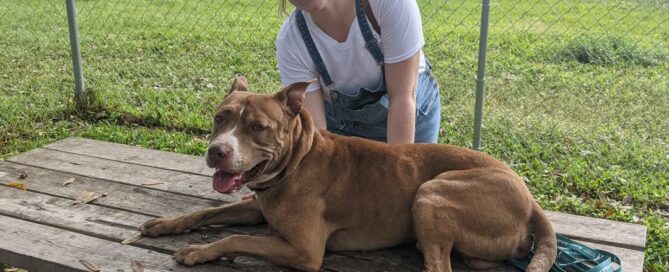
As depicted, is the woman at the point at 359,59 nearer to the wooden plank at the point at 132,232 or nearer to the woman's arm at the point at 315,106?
the woman's arm at the point at 315,106

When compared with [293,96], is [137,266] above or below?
below

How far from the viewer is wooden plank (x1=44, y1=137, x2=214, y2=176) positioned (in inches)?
197

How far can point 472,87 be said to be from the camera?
8.12 m

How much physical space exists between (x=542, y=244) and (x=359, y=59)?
1.60m

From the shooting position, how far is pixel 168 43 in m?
11.1

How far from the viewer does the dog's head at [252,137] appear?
3168mm

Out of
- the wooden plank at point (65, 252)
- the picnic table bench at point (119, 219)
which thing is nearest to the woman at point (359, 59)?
the picnic table bench at point (119, 219)

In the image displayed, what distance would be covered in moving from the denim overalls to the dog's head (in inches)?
35.1

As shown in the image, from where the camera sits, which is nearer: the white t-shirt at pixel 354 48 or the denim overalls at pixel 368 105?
the white t-shirt at pixel 354 48

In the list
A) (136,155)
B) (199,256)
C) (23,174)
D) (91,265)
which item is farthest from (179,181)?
(199,256)

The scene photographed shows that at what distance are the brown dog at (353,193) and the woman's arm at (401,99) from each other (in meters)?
0.43

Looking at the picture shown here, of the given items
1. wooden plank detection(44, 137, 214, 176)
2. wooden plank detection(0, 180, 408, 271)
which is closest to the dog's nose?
wooden plank detection(0, 180, 408, 271)

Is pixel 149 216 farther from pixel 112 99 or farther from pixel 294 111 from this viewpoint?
pixel 112 99

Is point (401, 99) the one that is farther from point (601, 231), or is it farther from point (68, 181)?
point (68, 181)
